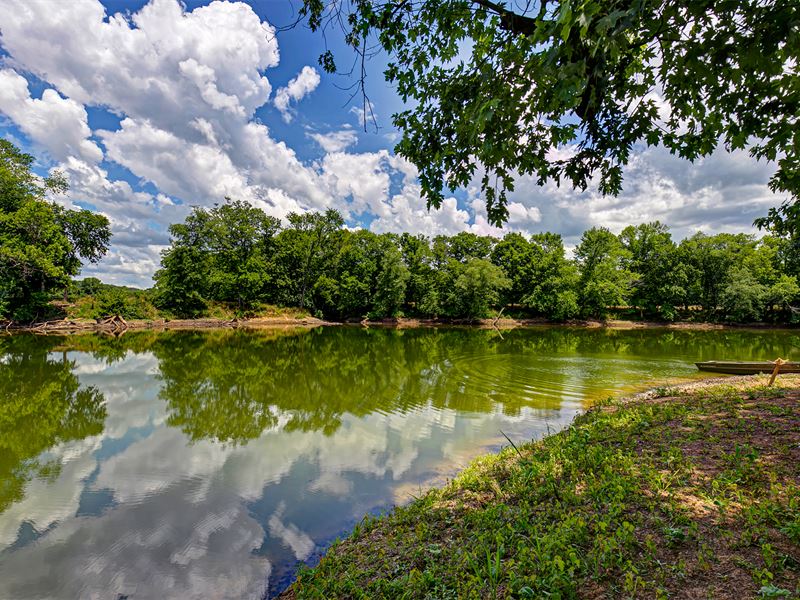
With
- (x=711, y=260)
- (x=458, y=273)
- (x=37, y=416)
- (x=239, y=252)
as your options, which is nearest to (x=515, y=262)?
(x=458, y=273)

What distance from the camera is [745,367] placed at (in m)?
15.3

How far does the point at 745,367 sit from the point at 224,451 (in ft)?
64.4

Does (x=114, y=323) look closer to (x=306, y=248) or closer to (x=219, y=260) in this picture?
(x=219, y=260)

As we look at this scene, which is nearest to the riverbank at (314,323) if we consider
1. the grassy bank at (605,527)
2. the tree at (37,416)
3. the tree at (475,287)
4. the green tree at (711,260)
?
the tree at (475,287)

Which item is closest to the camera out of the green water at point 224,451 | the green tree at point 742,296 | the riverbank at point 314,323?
the green water at point 224,451

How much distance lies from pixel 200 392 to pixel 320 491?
954 cm

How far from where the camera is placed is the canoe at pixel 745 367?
526 inches

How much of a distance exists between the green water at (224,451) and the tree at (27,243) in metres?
17.0

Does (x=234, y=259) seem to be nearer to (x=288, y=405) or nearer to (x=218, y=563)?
(x=288, y=405)

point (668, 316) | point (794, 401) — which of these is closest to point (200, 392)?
point (794, 401)

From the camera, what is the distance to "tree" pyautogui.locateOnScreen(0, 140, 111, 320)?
30.8 metres

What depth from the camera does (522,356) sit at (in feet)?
73.8

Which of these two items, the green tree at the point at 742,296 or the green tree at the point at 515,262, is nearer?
the green tree at the point at 742,296

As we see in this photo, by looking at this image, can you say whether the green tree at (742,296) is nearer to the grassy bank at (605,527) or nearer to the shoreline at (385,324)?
the shoreline at (385,324)
